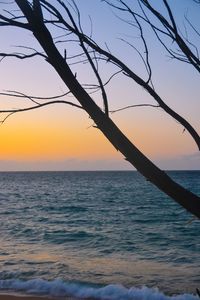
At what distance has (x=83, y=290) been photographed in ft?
36.6

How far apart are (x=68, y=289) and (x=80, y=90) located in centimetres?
1038

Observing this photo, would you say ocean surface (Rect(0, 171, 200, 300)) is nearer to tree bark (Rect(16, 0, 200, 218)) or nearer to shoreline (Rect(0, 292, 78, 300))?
shoreline (Rect(0, 292, 78, 300))

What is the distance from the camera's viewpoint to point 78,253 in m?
17.4

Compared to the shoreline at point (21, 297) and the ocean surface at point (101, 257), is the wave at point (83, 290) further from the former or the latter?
the shoreline at point (21, 297)

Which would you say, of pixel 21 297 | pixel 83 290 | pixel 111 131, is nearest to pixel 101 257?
pixel 83 290

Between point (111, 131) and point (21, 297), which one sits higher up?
point (111, 131)

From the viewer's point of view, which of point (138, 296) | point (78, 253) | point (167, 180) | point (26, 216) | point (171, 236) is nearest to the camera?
point (167, 180)

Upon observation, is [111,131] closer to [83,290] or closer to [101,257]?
[83,290]

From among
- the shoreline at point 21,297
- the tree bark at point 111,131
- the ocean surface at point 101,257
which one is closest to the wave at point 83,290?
the ocean surface at point 101,257

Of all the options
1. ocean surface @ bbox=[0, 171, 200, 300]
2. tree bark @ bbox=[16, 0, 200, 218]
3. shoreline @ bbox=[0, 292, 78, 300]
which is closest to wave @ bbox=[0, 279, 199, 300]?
ocean surface @ bbox=[0, 171, 200, 300]

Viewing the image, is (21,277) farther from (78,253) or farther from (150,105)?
(150,105)

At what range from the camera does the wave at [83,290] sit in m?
10.6

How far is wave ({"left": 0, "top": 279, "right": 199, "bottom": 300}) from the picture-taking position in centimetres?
1061

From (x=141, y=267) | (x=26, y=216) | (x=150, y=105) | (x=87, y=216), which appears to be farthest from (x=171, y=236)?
(x=150, y=105)
